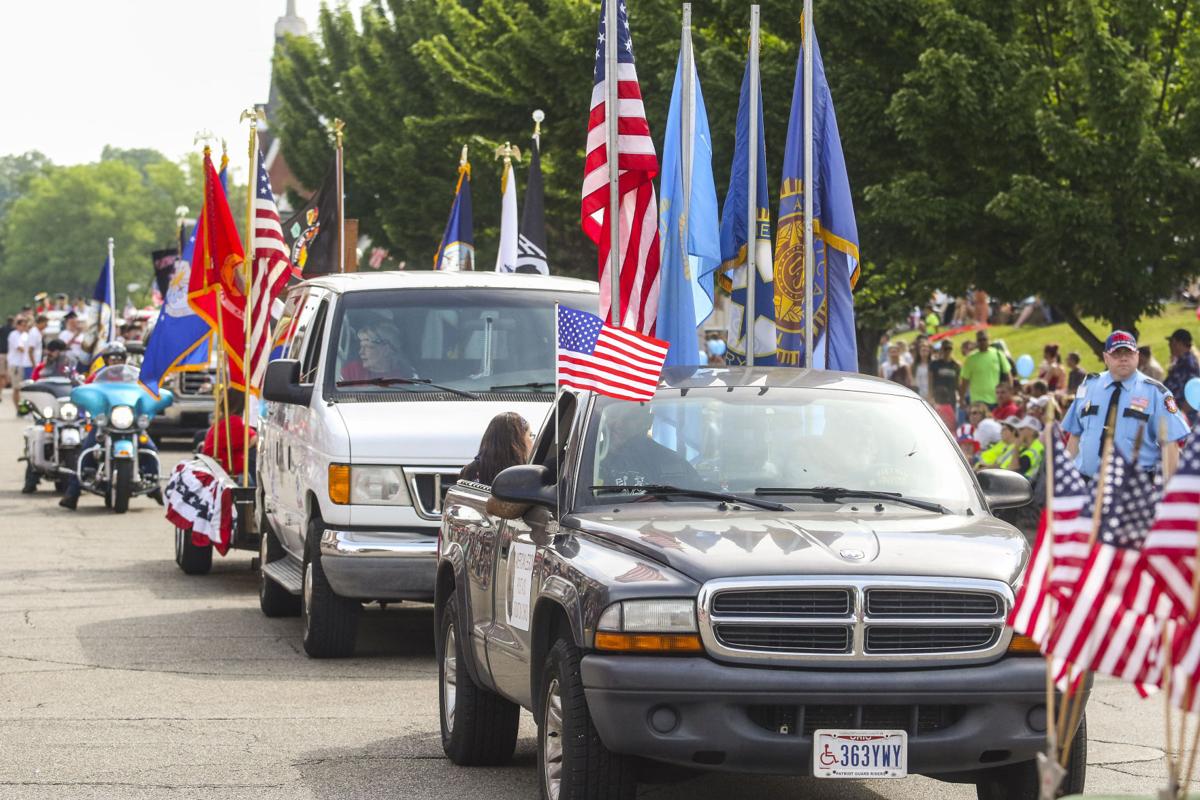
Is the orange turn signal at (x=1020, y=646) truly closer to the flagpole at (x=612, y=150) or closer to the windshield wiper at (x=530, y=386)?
the flagpole at (x=612, y=150)

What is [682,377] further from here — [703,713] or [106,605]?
[106,605]

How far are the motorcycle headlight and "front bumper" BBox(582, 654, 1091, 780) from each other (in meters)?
15.3

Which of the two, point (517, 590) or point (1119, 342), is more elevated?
point (1119, 342)

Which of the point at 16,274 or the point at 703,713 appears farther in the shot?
the point at 16,274

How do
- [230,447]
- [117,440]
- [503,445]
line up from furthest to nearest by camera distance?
1. [117,440]
2. [230,447]
3. [503,445]

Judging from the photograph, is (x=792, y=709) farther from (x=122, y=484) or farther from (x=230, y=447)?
(x=122, y=484)

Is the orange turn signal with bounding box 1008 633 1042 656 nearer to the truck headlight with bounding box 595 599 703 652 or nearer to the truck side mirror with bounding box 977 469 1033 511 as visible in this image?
the truck headlight with bounding box 595 599 703 652

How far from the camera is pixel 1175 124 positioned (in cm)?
2105

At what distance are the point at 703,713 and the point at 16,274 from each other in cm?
15217

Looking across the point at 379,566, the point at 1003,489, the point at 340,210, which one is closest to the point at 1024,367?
the point at 340,210

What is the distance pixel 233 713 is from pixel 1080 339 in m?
35.0

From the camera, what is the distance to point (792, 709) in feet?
21.2

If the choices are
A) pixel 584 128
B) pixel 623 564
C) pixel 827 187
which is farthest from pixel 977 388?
pixel 623 564

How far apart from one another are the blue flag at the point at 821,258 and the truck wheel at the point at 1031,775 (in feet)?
22.6
